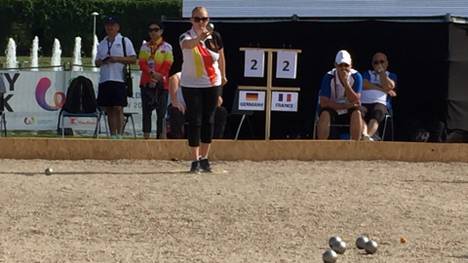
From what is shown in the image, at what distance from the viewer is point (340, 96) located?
10992 millimetres

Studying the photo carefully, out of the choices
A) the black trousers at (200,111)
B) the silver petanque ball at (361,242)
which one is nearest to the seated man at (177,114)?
the black trousers at (200,111)

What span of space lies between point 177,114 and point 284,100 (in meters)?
1.33

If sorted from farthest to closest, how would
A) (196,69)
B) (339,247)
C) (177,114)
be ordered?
1. (177,114)
2. (196,69)
3. (339,247)

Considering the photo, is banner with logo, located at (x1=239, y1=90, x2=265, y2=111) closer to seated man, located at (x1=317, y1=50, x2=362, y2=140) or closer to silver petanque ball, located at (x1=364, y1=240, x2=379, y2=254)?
seated man, located at (x1=317, y1=50, x2=362, y2=140)

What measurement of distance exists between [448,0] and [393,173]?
1616cm

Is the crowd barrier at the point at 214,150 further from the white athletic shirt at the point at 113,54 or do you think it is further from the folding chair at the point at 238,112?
the folding chair at the point at 238,112

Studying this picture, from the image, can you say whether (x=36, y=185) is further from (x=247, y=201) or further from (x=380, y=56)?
(x=380, y=56)

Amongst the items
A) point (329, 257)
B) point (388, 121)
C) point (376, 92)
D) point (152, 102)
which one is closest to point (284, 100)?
point (376, 92)

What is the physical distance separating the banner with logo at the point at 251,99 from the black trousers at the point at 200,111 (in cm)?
292

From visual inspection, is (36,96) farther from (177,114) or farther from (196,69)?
(196,69)

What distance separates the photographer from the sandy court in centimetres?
587

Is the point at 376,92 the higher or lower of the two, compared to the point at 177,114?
higher

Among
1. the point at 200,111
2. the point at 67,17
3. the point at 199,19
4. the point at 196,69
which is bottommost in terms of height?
the point at 200,111

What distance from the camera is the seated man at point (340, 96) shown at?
35.6ft
